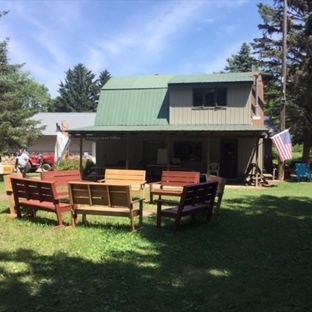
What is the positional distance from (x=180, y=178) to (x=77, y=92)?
220 feet

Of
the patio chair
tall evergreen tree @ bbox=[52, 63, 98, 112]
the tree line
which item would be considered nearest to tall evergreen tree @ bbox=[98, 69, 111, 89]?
tall evergreen tree @ bbox=[52, 63, 98, 112]

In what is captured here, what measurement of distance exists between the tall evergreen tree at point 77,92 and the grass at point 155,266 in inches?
2671

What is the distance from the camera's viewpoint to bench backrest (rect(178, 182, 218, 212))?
6818 millimetres

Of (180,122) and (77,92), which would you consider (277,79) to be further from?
(77,92)

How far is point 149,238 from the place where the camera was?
21.0 ft

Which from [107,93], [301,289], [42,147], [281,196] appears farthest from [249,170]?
[42,147]

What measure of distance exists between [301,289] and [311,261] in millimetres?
1214

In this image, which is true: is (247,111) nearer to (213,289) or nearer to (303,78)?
(303,78)

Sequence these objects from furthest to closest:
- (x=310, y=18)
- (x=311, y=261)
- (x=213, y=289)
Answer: (x=310, y=18) → (x=311, y=261) → (x=213, y=289)

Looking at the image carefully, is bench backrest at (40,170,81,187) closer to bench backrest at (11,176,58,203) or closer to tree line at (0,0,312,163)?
bench backrest at (11,176,58,203)

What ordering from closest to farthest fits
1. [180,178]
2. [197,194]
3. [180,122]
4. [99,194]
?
1. [99,194]
2. [197,194]
3. [180,178]
4. [180,122]

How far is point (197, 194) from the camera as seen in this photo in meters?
7.29

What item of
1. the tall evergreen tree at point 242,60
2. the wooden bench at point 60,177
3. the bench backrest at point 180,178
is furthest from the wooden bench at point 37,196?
the tall evergreen tree at point 242,60

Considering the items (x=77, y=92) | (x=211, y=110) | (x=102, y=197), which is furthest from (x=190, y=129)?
(x=77, y=92)
